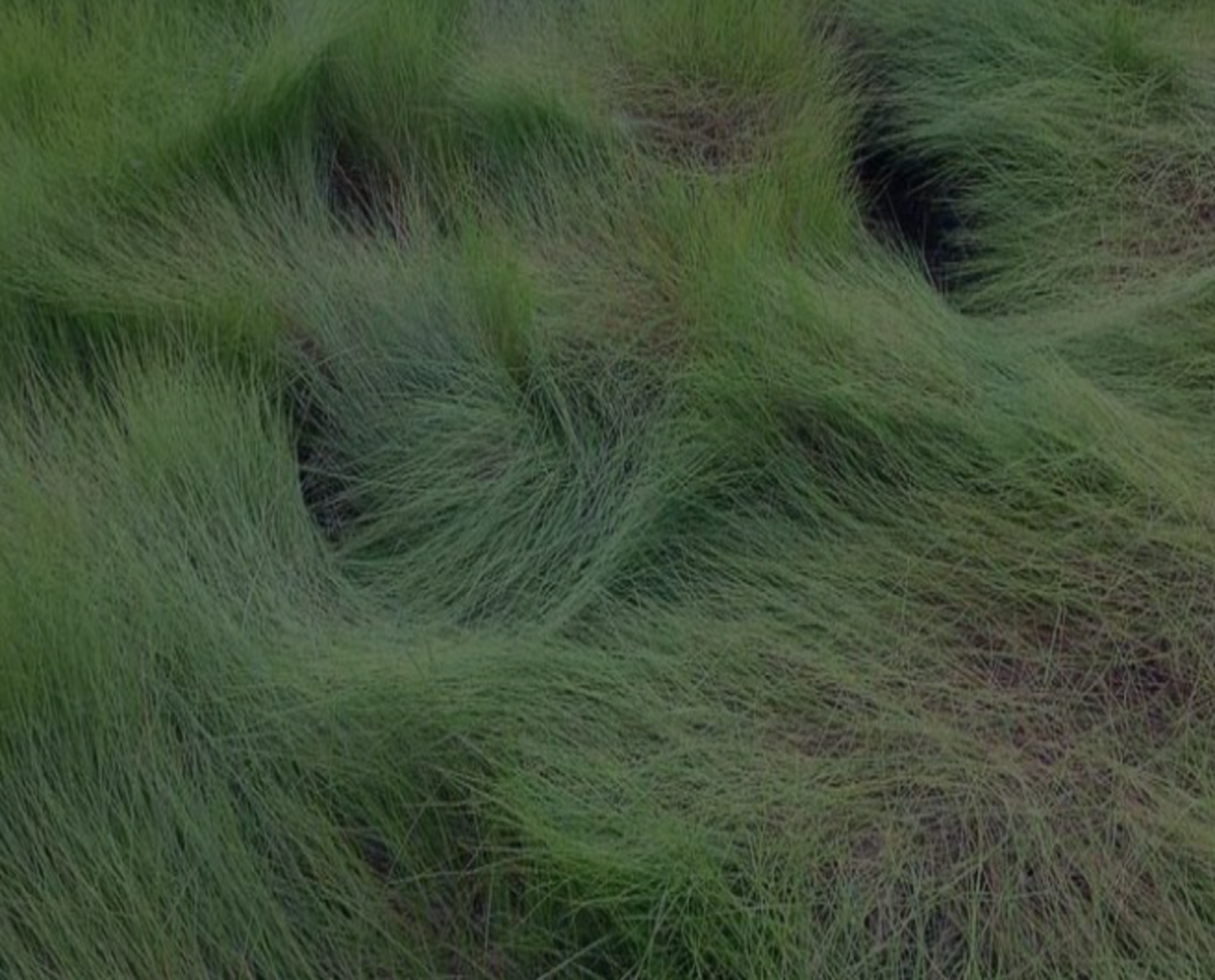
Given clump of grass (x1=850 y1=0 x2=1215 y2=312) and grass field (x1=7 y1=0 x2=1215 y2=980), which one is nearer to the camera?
grass field (x1=7 y1=0 x2=1215 y2=980)

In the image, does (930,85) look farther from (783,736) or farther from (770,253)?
(783,736)

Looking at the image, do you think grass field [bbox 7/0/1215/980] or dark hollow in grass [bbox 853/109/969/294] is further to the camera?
dark hollow in grass [bbox 853/109/969/294]

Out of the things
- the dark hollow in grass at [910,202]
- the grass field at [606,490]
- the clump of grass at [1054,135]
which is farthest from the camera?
the dark hollow in grass at [910,202]

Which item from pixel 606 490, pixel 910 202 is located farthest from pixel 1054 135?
pixel 606 490

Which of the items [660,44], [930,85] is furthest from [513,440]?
[930,85]

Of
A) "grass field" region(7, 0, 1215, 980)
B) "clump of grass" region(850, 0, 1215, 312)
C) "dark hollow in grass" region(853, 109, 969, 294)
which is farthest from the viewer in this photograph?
"dark hollow in grass" region(853, 109, 969, 294)

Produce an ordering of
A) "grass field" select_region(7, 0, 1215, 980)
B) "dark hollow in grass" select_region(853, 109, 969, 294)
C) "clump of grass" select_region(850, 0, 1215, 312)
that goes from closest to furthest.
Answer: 1. "grass field" select_region(7, 0, 1215, 980)
2. "clump of grass" select_region(850, 0, 1215, 312)
3. "dark hollow in grass" select_region(853, 109, 969, 294)

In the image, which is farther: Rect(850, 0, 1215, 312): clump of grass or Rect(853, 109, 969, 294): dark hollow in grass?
Rect(853, 109, 969, 294): dark hollow in grass

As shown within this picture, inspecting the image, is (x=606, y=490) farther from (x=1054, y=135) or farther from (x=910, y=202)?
(x=1054, y=135)

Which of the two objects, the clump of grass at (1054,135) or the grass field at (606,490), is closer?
the grass field at (606,490)
